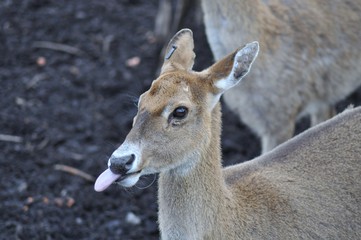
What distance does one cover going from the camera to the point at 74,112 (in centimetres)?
710

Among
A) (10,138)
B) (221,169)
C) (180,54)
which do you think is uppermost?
(10,138)

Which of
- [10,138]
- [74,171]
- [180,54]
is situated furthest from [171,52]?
[10,138]

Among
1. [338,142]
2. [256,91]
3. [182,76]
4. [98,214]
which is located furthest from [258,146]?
[182,76]

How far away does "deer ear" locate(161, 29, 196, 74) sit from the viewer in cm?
445

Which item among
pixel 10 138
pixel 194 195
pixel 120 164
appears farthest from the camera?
pixel 10 138

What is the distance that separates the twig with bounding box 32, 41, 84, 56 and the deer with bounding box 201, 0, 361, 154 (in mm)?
2220

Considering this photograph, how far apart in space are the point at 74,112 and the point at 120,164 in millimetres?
3394

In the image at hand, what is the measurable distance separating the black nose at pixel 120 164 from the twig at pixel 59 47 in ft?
13.8

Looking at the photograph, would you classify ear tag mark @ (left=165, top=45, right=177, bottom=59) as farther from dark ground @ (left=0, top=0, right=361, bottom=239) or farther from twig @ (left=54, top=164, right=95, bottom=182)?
twig @ (left=54, top=164, right=95, bottom=182)

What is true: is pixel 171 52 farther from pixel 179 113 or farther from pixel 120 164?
pixel 120 164

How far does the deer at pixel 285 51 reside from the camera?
5891 mm

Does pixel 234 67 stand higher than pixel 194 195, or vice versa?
pixel 234 67

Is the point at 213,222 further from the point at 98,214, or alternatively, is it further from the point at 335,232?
the point at 98,214

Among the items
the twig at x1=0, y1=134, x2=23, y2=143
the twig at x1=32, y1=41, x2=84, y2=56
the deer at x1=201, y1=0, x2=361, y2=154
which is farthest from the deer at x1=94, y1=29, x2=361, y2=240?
the twig at x1=32, y1=41, x2=84, y2=56
